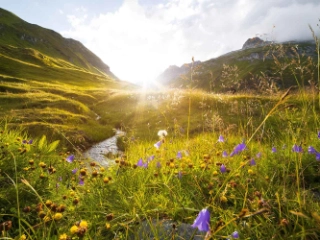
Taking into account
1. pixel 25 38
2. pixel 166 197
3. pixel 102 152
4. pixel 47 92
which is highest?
pixel 25 38

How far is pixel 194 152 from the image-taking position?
16.6 feet

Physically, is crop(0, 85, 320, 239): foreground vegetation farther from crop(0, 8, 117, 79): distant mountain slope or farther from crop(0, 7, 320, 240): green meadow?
crop(0, 8, 117, 79): distant mountain slope

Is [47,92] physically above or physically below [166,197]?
below

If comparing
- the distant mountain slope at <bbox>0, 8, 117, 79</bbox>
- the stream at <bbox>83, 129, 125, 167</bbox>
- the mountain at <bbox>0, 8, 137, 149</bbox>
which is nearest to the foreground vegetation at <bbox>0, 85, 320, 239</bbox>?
the mountain at <bbox>0, 8, 137, 149</bbox>

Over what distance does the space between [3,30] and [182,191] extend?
145 metres

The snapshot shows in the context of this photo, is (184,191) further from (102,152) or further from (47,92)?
(47,92)

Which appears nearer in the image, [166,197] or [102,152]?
[166,197]

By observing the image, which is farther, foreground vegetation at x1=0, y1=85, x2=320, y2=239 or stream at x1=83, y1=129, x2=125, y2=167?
stream at x1=83, y1=129, x2=125, y2=167

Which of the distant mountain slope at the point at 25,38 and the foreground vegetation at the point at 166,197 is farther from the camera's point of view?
the distant mountain slope at the point at 25,38

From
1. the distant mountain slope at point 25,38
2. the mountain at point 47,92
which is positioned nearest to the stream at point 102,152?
the mountain at point 47,92

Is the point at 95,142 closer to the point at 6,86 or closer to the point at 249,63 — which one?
the point at 6,86

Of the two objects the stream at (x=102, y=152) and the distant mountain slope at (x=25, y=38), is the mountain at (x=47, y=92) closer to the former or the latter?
the distant mountain slope at (x=25, y=38)

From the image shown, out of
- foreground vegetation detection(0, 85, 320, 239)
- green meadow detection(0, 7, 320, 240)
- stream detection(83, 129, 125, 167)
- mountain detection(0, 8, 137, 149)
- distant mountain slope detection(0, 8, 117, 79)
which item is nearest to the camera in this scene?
green meadow detection(0, 7, 320, 240)

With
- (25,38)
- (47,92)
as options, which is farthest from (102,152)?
(25,38)
